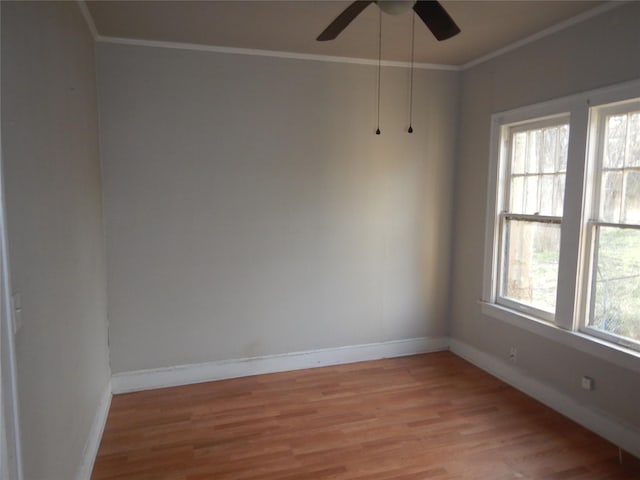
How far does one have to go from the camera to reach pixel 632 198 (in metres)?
2.53

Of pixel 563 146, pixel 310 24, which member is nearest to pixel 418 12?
pixel 310 24

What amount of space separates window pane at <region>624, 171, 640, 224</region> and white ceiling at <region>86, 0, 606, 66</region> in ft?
3.49

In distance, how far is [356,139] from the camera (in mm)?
3693

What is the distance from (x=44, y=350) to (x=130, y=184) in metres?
1.80

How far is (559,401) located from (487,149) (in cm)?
204

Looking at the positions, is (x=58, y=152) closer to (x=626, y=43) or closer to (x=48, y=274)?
(x=48, y=274)

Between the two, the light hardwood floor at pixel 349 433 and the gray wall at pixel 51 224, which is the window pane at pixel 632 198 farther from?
the gray wall at pixel 51 224

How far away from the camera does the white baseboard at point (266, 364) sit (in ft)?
10.9

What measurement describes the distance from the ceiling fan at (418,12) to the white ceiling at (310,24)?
62cm

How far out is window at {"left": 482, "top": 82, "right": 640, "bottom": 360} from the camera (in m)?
2.57

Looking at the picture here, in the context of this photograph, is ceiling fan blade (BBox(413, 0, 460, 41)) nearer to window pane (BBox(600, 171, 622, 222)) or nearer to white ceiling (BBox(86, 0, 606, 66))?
white ceiling (BBox(86, 0, 606, 66))

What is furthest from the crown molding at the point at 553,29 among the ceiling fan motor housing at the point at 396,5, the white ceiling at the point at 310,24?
the ceiling fan motor housing at the point at 396,5

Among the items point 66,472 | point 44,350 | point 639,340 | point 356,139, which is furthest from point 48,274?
point 639,340

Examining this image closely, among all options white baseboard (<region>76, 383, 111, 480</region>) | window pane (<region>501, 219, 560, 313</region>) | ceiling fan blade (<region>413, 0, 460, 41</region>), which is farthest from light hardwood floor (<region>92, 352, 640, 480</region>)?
ceiling fan blade (<region>413, 0, 460, 41</region>)
